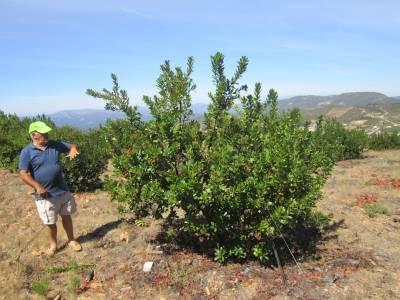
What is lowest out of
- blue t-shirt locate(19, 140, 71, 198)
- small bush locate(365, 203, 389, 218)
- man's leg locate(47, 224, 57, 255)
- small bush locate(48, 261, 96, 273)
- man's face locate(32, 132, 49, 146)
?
small bush locate(365, 203, 389, 218)

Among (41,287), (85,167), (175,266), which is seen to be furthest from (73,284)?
(85,167)

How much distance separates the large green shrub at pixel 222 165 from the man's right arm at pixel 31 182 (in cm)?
128

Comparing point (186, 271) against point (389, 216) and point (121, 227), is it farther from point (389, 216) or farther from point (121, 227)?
point (389, 216)

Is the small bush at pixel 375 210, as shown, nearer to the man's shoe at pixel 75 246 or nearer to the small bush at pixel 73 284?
the man's shoe at pixel 75 246

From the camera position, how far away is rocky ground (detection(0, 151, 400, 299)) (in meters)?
5.16

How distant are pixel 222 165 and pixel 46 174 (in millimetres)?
3003

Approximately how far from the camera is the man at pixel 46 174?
6000 millimetres

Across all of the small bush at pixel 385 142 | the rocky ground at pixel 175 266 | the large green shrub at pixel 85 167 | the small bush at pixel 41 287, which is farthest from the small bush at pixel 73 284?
the small bush at pixel 385 142

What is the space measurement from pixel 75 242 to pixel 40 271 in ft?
2.90

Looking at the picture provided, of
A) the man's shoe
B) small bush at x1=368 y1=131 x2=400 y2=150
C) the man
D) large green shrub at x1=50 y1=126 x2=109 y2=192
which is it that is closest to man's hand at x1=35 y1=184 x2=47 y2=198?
the man

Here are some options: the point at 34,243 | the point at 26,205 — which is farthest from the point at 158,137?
the point at 26,205

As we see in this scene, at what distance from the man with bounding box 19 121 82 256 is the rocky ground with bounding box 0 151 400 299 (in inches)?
29.8

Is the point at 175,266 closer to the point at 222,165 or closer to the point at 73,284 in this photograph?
the point at 73,284

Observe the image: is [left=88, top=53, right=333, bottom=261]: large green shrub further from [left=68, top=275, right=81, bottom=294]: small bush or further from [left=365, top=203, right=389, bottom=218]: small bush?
[left=365, top=203, right=389, bottom=218]: small bush
